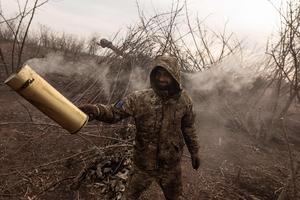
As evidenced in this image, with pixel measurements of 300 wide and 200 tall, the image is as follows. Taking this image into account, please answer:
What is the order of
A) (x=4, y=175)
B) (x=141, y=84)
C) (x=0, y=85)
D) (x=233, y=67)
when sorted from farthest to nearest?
(x=233, y=67)
(x=0, y=85)
(x=141, y=84)
(x=4, y=175)

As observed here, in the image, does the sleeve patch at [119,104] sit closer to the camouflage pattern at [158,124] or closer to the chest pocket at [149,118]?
the camouflage pattern at [158,124]

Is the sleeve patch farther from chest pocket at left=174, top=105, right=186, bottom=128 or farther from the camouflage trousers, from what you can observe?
the camouflage trousers

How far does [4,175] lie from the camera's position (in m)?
4.38

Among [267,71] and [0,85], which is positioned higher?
[267,71]

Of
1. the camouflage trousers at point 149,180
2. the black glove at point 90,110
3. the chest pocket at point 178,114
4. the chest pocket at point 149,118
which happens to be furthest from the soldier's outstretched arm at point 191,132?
the black glove at point 90,110

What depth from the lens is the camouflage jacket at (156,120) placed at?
3.15m

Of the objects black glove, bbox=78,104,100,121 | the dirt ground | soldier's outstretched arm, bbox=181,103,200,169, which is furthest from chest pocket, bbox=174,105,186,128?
the dirt ground

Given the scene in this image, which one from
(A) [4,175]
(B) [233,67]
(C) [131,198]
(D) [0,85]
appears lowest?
(A) [4,175]

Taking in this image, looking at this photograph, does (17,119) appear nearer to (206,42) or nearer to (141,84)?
(141,84)

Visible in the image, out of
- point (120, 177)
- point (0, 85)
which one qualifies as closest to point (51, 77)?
point (0, 85)

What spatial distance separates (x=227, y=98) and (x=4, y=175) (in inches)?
243

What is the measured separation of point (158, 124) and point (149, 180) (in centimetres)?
60

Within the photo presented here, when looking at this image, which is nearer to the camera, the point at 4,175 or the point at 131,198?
the point at 131,198

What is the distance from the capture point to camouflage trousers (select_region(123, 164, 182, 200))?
10.9 ft
